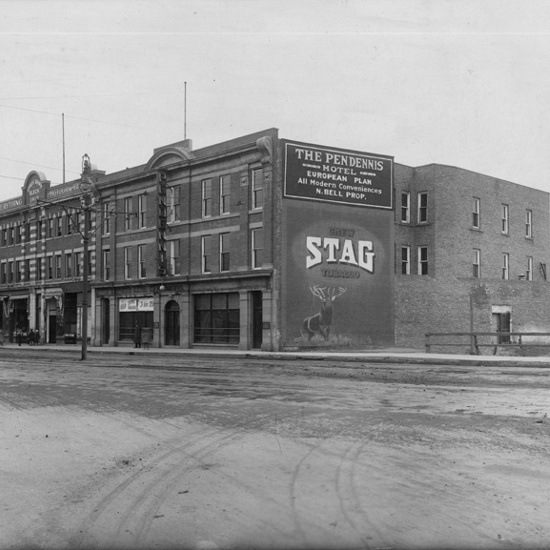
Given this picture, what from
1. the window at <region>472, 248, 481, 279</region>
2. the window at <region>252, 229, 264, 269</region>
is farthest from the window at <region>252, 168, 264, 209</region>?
the window at <region>472, 248, 481, 279</region>

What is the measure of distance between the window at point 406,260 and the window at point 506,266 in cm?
726

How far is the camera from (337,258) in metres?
36.2

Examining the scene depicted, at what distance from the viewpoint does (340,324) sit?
118 ft

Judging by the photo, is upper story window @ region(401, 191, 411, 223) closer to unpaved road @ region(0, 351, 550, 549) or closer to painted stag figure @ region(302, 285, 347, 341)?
painted stag figure @ region(302, 285, 347, 341)

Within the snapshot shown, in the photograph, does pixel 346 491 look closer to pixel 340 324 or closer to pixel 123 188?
pixel 340 324

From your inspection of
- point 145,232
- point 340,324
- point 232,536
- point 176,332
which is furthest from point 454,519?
point 145,232

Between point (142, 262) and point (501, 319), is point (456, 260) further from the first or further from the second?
point (142, 262)

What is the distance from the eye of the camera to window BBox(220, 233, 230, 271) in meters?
37.4

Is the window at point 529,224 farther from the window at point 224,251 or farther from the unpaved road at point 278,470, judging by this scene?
the unpaved road at point 278,470

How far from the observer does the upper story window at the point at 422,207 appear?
4147 cm

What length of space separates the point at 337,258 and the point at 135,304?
1432 cm

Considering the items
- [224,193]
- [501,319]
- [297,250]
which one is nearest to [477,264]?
[501,319]

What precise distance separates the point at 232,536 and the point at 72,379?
13.5 metres

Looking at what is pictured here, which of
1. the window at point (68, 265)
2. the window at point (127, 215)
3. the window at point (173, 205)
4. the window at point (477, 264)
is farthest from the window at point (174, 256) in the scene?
the window at point (477, 264)
